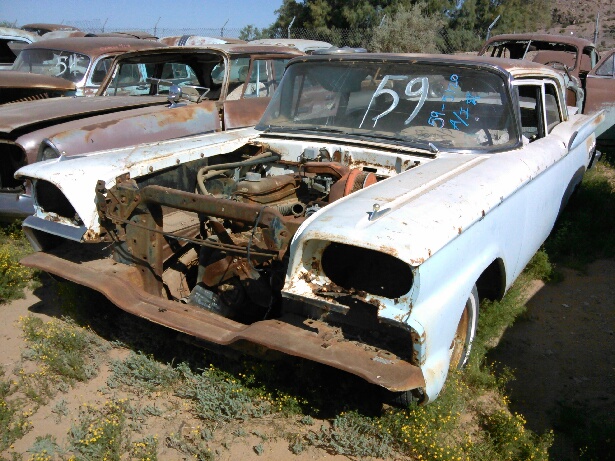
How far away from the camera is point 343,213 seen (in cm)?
263

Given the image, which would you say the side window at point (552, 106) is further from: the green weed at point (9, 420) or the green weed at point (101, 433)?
the green weed at point (9, 420)

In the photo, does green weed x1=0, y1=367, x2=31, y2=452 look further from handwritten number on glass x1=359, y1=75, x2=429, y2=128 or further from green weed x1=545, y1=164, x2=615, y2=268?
green weed x1=545, y1=164, x2=615, y2=268

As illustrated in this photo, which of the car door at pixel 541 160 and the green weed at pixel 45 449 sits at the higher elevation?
the car door at pixel 541 160

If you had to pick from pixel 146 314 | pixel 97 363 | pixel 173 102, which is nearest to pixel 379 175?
pixel 146 314

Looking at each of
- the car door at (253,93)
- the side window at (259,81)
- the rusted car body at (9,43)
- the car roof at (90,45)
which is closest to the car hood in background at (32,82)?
the car roof at (90,45)

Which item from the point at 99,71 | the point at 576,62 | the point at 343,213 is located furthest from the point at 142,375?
the point at 576,62

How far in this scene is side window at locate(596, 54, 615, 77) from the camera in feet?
28.5

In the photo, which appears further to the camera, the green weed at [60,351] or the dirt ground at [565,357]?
the green weed at [60,351]

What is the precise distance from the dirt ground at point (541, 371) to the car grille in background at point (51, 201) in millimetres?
917

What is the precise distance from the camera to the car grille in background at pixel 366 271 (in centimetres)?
282

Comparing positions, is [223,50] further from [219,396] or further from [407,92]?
[219,396]

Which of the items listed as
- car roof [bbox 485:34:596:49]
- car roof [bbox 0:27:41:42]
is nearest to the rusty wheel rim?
car roof [bbox 485:34:596:49]

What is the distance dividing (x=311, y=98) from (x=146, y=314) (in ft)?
6.96

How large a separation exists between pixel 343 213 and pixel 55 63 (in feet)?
20.6
